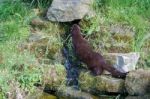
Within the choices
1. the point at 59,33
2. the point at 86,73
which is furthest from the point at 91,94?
the point at 59,33

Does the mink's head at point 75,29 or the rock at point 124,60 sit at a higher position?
the mink's head at point 75,29

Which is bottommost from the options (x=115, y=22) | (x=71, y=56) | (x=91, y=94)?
(x=91, y=94)

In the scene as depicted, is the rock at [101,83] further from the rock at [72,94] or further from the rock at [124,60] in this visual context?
the rock at [124,60]

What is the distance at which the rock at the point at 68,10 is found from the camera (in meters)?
8.07

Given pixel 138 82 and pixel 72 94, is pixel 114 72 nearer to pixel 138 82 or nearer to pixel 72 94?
pixel 138 82

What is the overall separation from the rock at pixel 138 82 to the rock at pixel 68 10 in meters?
1.58

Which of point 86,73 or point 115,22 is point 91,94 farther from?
point 115,22

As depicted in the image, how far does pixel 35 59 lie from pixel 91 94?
107cm

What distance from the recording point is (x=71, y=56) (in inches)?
311

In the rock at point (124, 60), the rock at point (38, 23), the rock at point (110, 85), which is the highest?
the rock at point (38, 23)

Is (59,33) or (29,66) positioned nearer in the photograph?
(29,66)

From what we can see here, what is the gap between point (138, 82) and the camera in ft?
22.7

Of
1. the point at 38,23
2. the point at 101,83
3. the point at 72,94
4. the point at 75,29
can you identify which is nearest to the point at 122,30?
the point at 75,29

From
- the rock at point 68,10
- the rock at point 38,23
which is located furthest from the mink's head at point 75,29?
the rock at point 38,23
